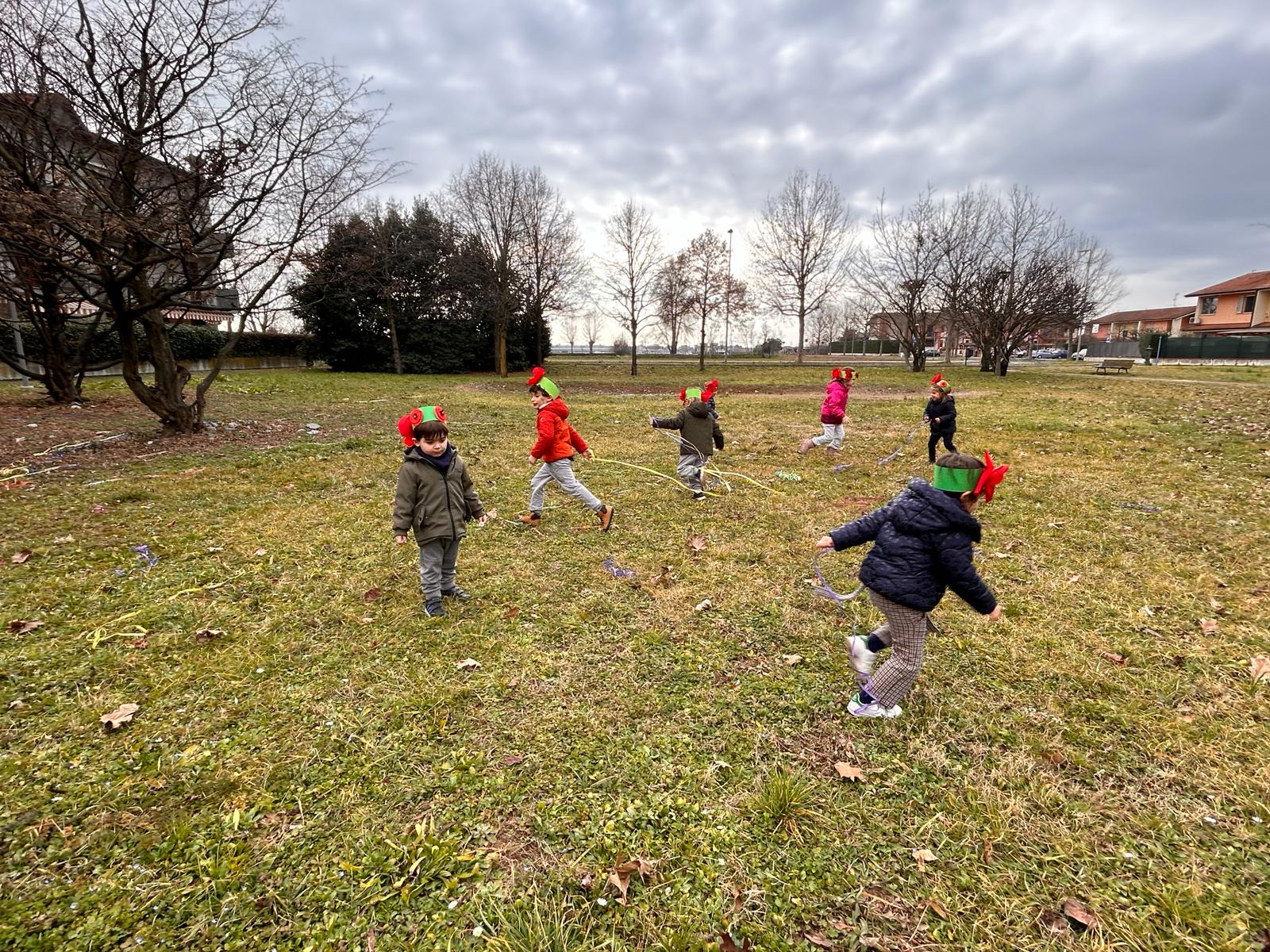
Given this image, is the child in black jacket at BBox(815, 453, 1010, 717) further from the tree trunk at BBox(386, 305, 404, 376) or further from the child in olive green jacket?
the tree trunk at BBox(386, 305, 404, 376)

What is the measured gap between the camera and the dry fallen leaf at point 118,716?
11.4ft

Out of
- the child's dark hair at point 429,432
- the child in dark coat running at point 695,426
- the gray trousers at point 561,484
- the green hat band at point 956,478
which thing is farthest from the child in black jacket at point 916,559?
the child in dark coat running at point 695,426

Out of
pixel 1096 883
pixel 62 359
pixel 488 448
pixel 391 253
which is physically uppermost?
pixel 391 253

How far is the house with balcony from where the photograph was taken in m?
53.8

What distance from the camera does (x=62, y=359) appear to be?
49.0ft

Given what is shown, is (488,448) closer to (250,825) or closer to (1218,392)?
(250,825)

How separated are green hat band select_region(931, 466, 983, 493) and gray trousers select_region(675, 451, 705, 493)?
5.09 metres

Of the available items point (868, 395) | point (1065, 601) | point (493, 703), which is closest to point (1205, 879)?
point (1065, 601)

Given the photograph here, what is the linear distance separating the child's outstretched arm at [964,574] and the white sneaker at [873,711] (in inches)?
35.0

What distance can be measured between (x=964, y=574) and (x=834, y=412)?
8.92 m

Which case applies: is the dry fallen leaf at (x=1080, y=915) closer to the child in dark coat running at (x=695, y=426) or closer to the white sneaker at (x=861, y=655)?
the white sneaker at (x=861, y=655)

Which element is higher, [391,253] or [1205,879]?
[391,253]

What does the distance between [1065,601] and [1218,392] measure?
76.6ft

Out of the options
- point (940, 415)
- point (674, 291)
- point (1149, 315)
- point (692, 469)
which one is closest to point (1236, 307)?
point (1149, 315)
